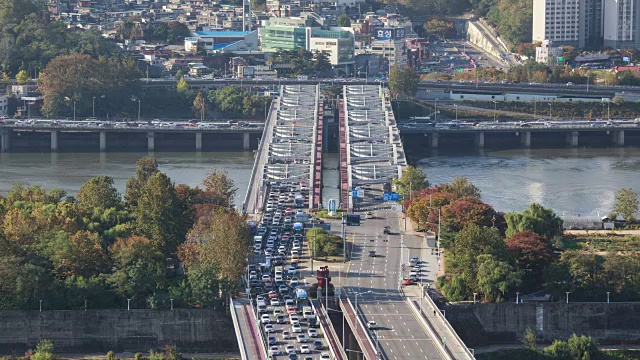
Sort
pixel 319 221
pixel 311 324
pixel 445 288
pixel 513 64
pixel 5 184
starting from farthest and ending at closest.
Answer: pixel 513 64
pixel 5 184
pixel 319 221
pixel 445 288
pixel 311 324

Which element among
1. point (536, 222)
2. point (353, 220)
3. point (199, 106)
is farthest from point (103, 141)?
point (536, 222)

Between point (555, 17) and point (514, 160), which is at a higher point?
point (555, 17)

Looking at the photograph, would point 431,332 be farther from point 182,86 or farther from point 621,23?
point 621,23

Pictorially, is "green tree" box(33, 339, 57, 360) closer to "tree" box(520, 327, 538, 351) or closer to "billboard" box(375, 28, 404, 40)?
"tree" box(520, 327, 538, 351)

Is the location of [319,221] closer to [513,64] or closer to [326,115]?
[326,115]

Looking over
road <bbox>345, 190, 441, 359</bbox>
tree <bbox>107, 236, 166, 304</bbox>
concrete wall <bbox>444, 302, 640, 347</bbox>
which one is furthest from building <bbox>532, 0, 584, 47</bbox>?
tree <bbox>107, 236, 166, 304</bbox>

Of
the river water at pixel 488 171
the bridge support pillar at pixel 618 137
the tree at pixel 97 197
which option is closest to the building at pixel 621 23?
the bridge support pillar at pixel 618 137

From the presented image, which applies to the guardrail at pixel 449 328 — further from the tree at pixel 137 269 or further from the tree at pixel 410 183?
the tree at pixel 410 183

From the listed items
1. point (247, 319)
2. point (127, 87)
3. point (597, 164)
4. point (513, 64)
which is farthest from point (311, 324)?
point (513, 64)
